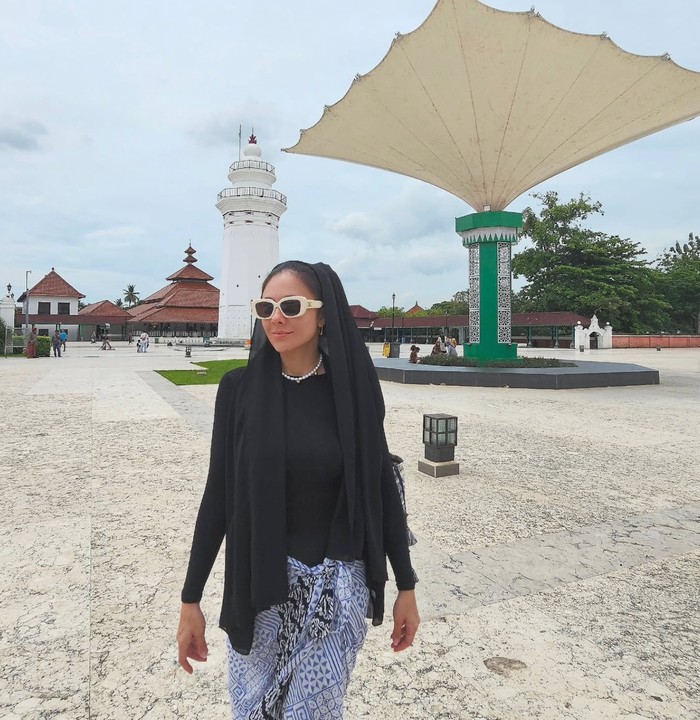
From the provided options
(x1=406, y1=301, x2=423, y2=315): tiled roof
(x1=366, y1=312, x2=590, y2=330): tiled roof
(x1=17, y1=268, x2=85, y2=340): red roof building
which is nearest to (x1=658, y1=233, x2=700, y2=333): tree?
(x1=366, y1=312, x2=590, y2=330): tiled roof

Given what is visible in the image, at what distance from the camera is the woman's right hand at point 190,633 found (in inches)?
51.3

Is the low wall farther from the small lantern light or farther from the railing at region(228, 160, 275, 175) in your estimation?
the small lantern light

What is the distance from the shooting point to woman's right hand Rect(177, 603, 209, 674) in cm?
130

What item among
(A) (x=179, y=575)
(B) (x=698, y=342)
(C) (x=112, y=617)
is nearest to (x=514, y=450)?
(A) (x=179, y=575)

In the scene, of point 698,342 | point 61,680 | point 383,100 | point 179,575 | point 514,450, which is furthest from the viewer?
point 698,342

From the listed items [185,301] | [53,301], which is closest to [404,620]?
[185,301]

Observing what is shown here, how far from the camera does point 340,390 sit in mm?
1264

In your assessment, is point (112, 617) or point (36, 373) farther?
point (36, 373)

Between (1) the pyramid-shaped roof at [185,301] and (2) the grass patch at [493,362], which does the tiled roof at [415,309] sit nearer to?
(1) the pyramid-shaped roof at [185,301]

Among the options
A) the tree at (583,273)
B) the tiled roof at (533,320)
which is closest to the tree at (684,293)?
the tree at (583,273)

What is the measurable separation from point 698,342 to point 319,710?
161 feet

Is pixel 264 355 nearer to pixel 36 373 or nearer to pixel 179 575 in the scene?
pixel 179 575

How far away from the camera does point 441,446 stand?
4828mm

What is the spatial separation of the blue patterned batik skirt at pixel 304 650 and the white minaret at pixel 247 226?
35.8 m
